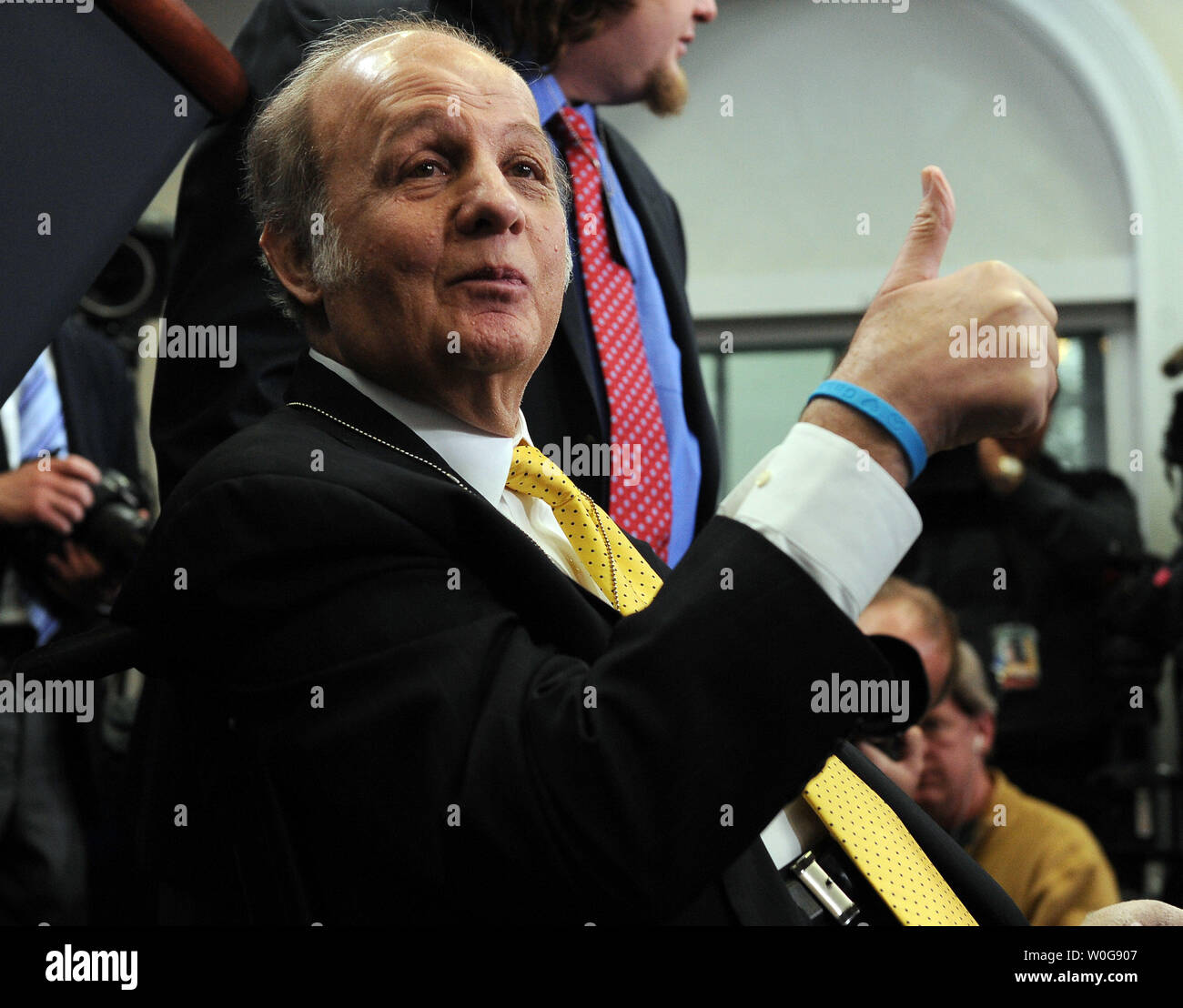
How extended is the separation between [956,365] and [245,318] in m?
0.65

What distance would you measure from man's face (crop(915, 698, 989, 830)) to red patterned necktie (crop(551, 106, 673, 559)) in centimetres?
96

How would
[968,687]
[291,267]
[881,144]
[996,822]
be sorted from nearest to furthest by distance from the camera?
[291,267], [996,822], [968,687], [881,144]

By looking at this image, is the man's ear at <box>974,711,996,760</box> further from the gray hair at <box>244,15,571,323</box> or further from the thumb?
the thumb

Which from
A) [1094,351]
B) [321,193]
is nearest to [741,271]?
[1094,351]

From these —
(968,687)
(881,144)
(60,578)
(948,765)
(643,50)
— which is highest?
(881,144)

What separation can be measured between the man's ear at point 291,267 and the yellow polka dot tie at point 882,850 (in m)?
0.45

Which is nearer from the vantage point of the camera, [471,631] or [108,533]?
[471,631]

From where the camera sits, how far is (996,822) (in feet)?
6.73

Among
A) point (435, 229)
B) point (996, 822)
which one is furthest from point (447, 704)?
point (996, 822)

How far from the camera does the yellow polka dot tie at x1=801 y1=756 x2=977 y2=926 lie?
88cm

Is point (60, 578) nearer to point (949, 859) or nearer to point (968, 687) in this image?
point (949, 859)

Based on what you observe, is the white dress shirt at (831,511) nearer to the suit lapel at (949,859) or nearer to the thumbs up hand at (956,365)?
the thumbs up hand at (956,365)

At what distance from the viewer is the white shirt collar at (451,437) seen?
2.92 feet

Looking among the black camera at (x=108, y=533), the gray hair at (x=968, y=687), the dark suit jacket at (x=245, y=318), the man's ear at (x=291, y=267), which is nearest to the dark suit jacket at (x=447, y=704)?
the man's ear at (x=291, y=267)
